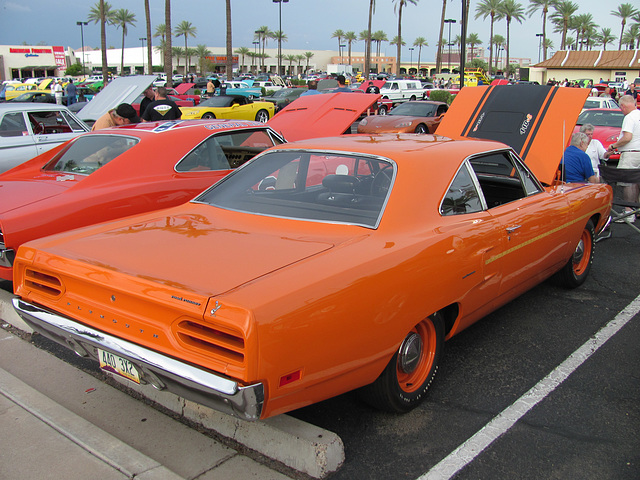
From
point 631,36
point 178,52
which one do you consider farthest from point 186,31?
point 631,36

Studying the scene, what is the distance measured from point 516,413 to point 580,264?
2683mm

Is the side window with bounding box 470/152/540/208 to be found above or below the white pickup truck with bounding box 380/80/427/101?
below

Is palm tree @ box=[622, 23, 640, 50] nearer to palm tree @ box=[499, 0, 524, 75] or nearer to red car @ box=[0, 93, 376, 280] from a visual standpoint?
palm tree @ box=[499, 0, 524, 75]

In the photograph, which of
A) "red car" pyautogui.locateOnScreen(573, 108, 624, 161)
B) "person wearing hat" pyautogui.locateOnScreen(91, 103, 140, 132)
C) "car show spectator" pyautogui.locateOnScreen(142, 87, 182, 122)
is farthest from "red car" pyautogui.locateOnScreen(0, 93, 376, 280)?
"red car" pyautogui.locateOnScreen(573, 108, 624, 161)

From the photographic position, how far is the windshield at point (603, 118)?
12602mm

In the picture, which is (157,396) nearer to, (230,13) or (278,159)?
(278,159)

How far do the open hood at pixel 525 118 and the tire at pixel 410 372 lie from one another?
113 inches

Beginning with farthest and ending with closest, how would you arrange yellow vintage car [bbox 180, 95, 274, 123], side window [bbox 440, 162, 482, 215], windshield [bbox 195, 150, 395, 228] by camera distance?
yellow vintage car [bbox 180, 95, 274, 123] → side window [bbox 440, 162, 482, 215] → windshield [bbox 195, 150, 395, 228]

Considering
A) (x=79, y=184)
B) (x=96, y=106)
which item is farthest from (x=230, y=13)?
(x=79, y=184)

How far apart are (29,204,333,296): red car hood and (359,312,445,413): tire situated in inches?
29.1

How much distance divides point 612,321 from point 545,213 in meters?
1.18

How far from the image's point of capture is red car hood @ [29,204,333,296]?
2.49 meters

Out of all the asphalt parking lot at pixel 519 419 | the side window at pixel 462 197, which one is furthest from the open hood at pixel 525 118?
the side window at pixel 462 197

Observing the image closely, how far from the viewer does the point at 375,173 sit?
341cm
